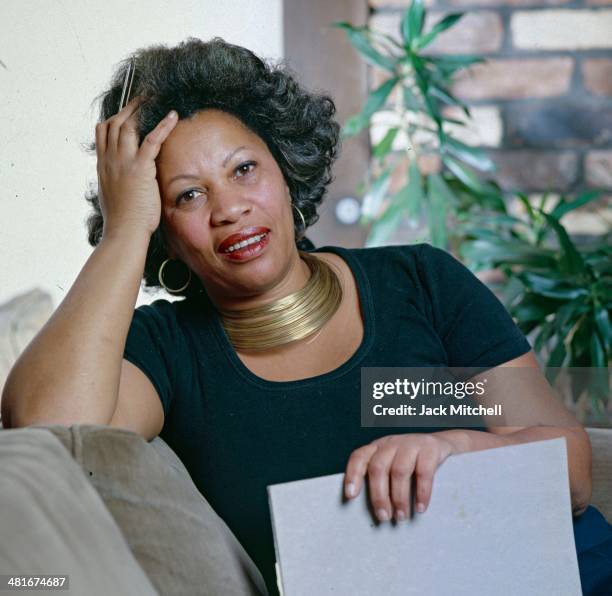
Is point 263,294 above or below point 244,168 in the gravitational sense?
below

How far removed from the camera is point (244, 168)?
1.09 meters

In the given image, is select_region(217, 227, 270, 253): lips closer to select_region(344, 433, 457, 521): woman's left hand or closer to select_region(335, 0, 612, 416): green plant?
select_region(344, 433, 457, 521): woman's left hand

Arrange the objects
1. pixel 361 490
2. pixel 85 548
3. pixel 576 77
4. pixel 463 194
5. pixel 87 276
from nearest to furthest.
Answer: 1. pixel 85 548
2. pixel 361 490
3. pixel 87 276
4. pixel 463 194
5. pixel 576 77

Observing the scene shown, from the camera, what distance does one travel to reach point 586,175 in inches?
82.9

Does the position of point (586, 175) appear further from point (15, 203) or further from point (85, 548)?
point (85, 548)

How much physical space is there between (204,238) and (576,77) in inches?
53.5

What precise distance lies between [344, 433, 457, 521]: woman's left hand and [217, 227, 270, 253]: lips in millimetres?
363

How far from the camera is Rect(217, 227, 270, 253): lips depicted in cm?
104

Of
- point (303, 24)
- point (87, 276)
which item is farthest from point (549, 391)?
point (303, 24)

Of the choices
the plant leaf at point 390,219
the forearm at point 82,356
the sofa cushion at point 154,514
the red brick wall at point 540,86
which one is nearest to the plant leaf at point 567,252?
the plant leaf at point 390,219

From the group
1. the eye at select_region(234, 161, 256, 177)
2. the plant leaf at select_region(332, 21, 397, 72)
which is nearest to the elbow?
the eye at select_region(234, 161, 256, 177)

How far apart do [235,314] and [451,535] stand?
48cm

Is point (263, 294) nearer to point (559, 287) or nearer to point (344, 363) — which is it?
point (344, 363)

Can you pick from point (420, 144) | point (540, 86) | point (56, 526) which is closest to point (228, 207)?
point (56, 526)
